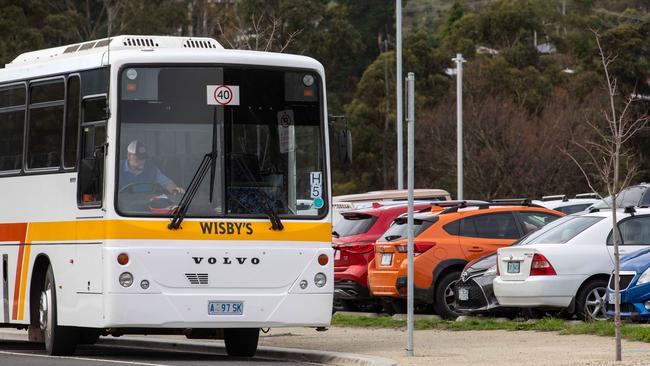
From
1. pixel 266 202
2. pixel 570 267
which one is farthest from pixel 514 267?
pixel 266 202

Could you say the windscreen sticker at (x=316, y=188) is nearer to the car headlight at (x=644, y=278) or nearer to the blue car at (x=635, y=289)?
the blue car at (x=635, y=289)

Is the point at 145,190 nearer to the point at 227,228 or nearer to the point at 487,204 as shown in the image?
the point at 227,228

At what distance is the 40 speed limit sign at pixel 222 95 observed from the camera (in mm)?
16922

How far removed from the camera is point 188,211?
16453 millimetres

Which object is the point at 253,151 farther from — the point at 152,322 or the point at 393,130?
the point at 393,130

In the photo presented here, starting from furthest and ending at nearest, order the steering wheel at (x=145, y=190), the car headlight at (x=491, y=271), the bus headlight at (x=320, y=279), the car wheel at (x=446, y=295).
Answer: the car wheel at (x=446, y=295), the car headlight at (x=491, y=271), the bus headlight at (x=320, y=279), the steering wheel at (x=145, y=190)

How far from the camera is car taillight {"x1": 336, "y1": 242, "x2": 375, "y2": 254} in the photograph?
24641 millimetres

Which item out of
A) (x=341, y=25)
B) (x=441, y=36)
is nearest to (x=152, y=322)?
(x=341, y=25)

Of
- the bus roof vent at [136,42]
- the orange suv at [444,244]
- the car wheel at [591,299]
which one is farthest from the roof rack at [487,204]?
the bus roof vent at [136,42]

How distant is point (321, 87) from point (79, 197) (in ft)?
9.93

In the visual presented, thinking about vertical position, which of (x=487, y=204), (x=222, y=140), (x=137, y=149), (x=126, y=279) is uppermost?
(x=222, y=140)

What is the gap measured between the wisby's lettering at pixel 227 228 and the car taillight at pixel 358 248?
26.8 feet

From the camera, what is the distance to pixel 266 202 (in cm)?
1675

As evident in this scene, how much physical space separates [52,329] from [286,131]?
3.63 m
